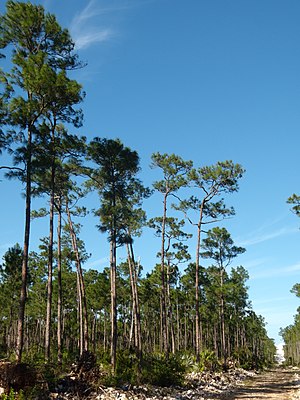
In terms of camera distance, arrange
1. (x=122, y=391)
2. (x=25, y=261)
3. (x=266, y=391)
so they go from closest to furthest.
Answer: (x=25, y=261) < (x=122, y=391) < (x=266, y=391)

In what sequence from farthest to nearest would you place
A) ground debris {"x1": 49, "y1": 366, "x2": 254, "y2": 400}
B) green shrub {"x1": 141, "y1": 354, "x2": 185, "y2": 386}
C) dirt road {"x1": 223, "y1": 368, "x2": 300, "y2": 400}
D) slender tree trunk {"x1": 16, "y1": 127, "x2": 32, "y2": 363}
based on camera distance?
green shrub {"x1": 141, "y1": 354, "x2": 185, "y2": 386} < dirt road {"x1": 223, "y1": 368, "x2": 300, "y2": 400} < slender tree trunk {"x1": 16, "y1": 127, "x2": 32, "y2": 363} < ground debris {"x1": 49, "y1": 366, "x2": 254, "y2": 400}

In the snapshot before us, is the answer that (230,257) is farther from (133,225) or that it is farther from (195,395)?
(195,395)

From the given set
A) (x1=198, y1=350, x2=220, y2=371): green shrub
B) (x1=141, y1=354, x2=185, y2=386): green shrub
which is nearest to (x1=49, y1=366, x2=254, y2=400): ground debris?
(x1=141, y1=354, x2=185, y2=386): green shrub

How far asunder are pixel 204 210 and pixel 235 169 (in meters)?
3.67

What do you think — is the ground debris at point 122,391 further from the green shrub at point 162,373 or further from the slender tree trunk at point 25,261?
the slender tree trunk at point 25,261

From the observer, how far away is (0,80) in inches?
543

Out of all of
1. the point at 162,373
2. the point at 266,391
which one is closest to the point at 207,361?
the point at 266,391

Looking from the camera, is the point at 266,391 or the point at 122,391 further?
the point at 266,391

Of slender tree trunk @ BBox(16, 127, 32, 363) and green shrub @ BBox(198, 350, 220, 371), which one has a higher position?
slender tree trunk @ BBox(16, 127, 32, 363)

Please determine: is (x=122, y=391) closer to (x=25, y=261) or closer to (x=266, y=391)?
(x=25, y=261)

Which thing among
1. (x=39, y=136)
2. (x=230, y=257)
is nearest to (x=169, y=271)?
(x=230, y=257)

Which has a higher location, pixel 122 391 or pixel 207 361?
pixel 122 391

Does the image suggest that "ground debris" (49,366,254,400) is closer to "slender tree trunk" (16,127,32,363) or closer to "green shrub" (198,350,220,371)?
"slender tree trunk" (16,127,32,363)

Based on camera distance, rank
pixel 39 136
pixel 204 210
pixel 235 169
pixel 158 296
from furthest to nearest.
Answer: pixel 158 296 → pixel 204 210 → pixel 235 169 → pixel 39 136
